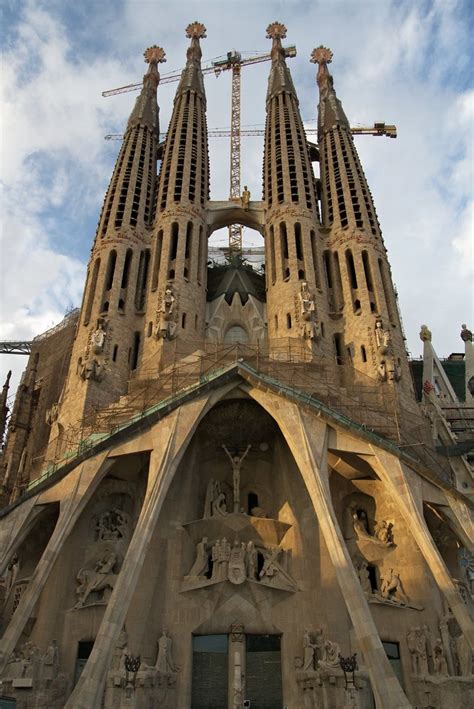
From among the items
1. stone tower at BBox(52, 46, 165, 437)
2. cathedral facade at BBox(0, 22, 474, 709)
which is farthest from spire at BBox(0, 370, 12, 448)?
stone tower at BBox(52, 46, 165, 437)

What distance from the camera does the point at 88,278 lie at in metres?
27.8

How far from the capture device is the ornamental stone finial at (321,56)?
40769 mm

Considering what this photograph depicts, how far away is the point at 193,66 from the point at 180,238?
57.7 feet

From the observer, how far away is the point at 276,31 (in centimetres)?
4262

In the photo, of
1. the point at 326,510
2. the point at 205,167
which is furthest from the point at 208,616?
the point at 205,167

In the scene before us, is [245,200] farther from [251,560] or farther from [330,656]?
[330,656]

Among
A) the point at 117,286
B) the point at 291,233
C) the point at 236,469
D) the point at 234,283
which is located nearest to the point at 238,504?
the point at 236,469

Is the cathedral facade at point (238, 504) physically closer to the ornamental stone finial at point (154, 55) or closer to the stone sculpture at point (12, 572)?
the stone sculpture at point (12, 572)

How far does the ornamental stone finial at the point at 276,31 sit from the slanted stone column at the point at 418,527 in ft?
114

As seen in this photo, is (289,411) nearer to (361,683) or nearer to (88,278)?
(361,683)

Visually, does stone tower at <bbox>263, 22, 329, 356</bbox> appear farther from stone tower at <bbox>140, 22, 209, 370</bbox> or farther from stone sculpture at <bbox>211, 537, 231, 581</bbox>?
stone sculpture at <bbox>211, 537, 231, 581</bbox>

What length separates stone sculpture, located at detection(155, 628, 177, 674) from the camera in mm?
17812

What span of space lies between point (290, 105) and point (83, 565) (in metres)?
28.3

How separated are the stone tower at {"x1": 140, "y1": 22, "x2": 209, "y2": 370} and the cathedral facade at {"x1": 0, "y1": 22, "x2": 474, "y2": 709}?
0.16 m
